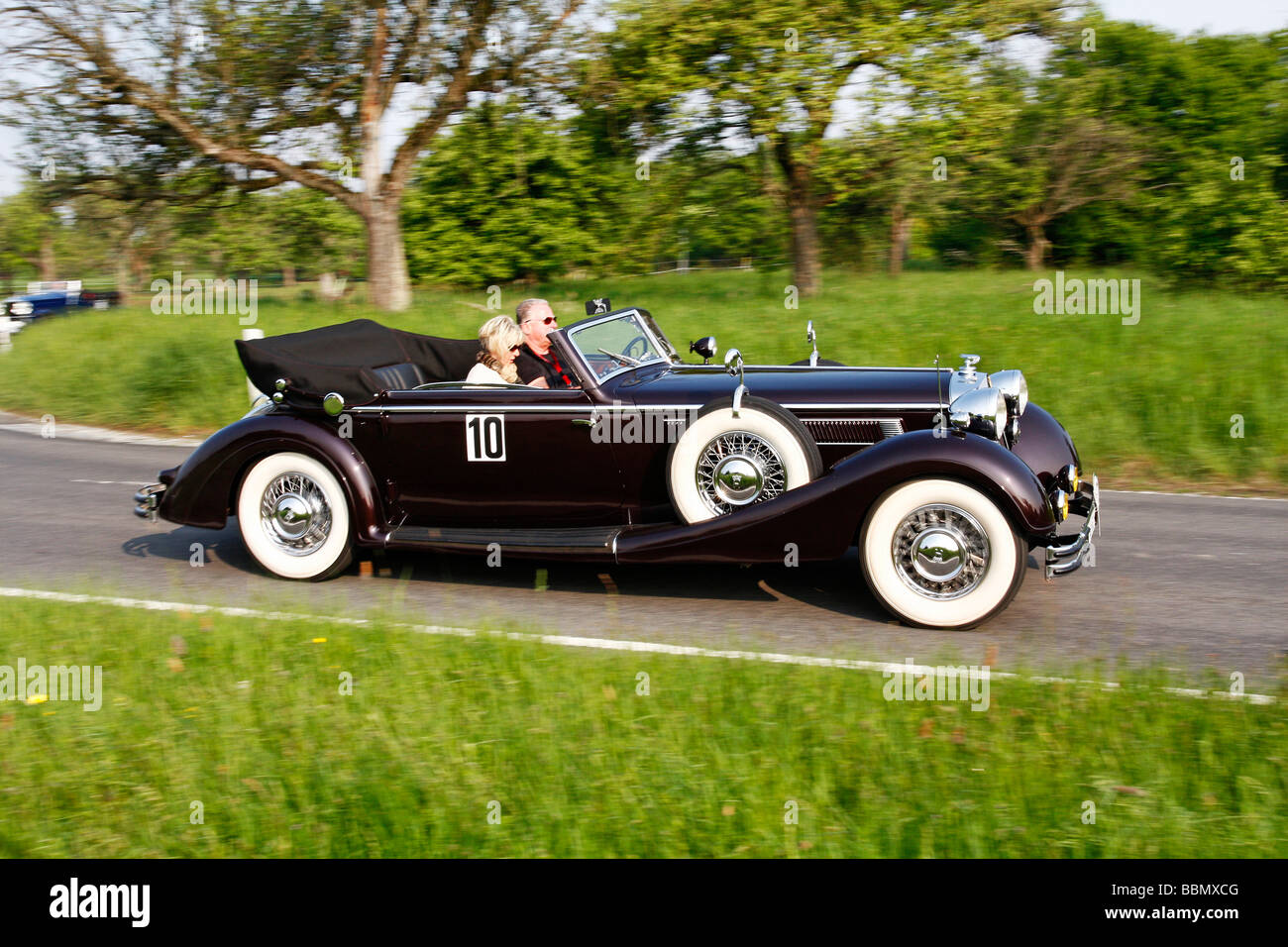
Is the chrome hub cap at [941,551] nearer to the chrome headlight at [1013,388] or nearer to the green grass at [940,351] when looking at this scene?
the chrome headlight at [1013,388]

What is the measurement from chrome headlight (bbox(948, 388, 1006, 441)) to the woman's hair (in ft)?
8.35

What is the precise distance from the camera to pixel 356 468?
643 centimetres

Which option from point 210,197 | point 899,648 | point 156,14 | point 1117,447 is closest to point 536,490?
point 899,648

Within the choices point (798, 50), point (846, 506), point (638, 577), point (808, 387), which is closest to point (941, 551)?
point (846, 506)

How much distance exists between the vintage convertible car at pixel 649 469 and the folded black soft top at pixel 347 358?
14 millimetres

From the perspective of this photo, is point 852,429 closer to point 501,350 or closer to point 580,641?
point 580,641

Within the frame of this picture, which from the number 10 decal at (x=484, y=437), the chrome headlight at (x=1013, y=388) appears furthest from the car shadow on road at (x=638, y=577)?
the chrome headlight at (x=1013, y=388)

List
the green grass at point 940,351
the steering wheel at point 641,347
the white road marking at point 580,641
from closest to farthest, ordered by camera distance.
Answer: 1. the white road marking at point 580,641
2. the steering wheel at point 641,347
3. the green grass at point 940,351

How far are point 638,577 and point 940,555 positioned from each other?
77.3 inches

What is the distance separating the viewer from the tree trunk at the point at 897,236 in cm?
2323

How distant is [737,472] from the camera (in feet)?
19.1

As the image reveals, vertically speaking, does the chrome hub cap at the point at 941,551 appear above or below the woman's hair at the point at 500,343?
below

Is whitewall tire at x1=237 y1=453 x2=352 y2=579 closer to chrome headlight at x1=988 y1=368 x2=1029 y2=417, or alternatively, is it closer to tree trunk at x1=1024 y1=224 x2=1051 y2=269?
chrome headlight at x1=988 y1=368 x2=1029 y2=417

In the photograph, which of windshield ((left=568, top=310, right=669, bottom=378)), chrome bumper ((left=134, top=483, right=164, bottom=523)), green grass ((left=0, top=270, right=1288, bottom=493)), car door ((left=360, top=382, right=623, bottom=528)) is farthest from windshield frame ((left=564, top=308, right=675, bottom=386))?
green grass ((left=0, top=270, right=1288, bottom=493))
